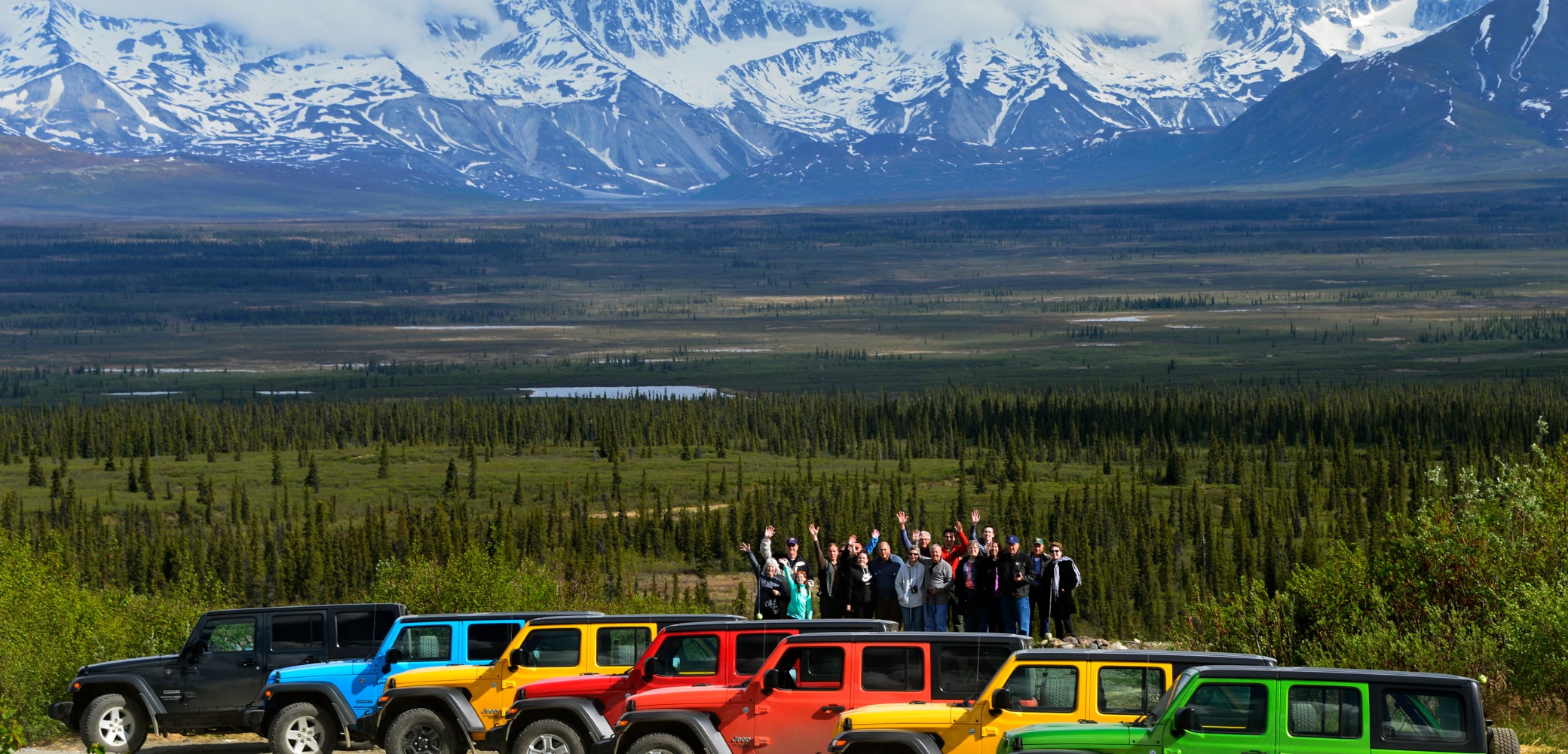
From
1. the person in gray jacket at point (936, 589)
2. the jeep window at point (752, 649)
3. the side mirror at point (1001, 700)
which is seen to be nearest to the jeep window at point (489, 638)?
the jeep window at point (752, 649)

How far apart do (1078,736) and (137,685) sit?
58.0ft

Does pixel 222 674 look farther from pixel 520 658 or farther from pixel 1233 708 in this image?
pixel 1233 708

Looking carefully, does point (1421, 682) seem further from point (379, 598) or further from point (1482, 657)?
point (379, 598)

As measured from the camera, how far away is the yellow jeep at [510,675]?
30.3 metres

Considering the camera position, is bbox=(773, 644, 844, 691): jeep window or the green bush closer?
bbox=(773, 644, 844, 691): jeep window

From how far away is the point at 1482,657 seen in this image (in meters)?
33.2

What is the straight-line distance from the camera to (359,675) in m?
31.8

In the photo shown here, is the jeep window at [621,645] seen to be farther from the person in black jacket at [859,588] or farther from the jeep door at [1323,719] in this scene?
the jeep door at [1323,719]

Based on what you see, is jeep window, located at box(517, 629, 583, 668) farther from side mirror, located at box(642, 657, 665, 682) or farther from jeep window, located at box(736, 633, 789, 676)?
jeep window, located at box(736, 633, 789, 676)

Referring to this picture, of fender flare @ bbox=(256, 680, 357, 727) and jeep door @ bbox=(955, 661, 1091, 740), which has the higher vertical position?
jeep door @ bbox=(955, 661, 1091, 740)

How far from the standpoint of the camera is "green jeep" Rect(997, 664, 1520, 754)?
74.8ft

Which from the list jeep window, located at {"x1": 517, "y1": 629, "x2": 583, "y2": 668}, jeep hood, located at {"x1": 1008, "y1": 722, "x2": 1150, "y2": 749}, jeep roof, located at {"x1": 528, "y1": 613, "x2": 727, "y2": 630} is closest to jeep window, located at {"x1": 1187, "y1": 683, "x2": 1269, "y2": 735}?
jeep hood, located at {"x1": 1008, "y1": 722, "x2": 1150, "y2": 749}

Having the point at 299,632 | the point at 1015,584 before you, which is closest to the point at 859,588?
the point at 1015,584

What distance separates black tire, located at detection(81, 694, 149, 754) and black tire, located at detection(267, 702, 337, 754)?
3080mm
